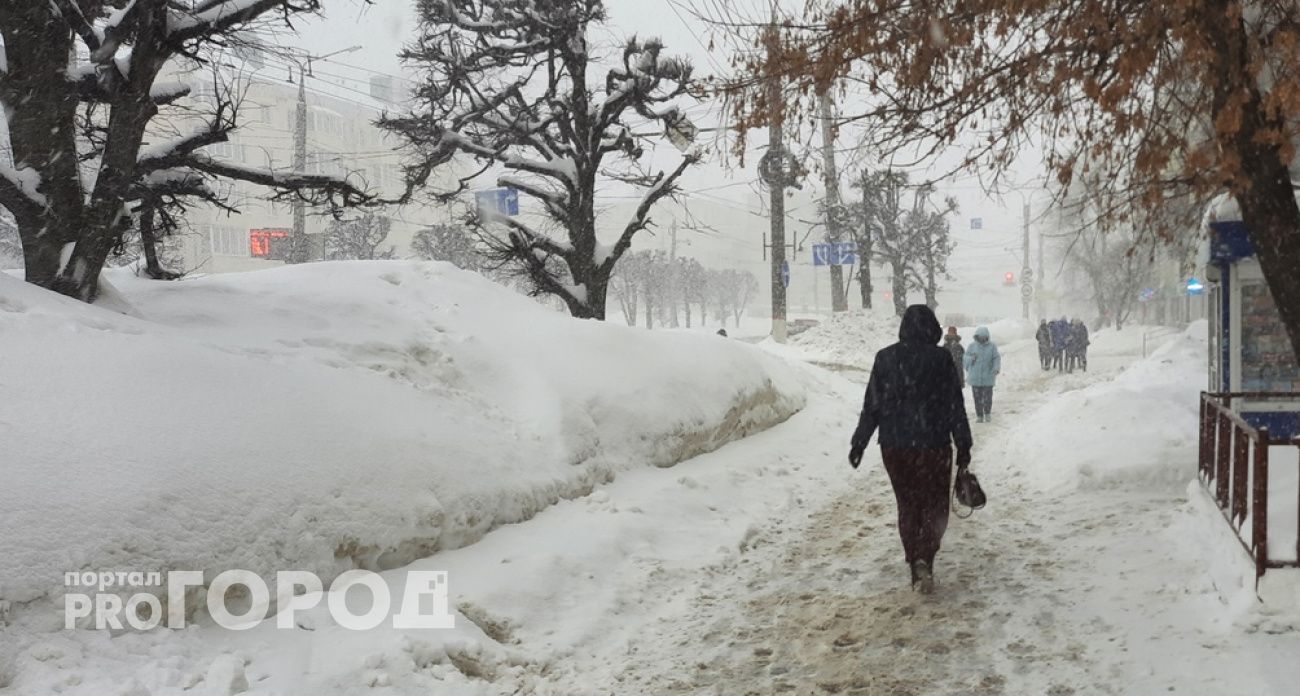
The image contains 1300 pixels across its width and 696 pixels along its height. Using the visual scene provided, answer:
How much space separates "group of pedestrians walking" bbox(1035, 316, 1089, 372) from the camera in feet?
81.6

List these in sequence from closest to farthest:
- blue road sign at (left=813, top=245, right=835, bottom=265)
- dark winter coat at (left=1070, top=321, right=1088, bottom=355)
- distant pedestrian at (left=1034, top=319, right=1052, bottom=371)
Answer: dark winter coat at (left=1070, top=321, right=1088, bottom=355) → distant pedestrian at (left=1034, top=319, right=1052, bottom=371) → blue road sign at (left=813, top=245, right=835, bottom=265)

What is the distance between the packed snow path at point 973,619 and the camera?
4113 millimetres

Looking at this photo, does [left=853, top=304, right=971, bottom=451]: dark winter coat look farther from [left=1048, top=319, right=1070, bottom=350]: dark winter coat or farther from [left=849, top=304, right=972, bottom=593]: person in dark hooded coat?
[left=1048, top=319, right=1070, bottom=350]: dark winter coat

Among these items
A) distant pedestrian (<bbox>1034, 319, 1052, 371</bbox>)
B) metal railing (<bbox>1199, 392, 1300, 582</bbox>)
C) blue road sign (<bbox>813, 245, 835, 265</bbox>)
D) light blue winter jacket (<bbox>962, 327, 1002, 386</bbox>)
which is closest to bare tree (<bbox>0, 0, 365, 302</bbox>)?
metal railing (<bbox>1199, 392, 1300, 582</bbox>)

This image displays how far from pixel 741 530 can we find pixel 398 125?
11.7 meters

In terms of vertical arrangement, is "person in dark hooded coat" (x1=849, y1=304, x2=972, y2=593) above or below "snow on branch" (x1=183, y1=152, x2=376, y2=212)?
below

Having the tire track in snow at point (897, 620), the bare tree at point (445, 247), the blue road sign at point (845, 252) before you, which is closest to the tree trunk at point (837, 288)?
the blue road sign at point (845, 252)

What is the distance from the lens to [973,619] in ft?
16.1

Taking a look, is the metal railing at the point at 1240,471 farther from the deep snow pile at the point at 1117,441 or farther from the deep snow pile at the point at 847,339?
the deep snow pile at the point at 847,339

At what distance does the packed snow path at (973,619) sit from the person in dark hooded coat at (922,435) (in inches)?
15.7

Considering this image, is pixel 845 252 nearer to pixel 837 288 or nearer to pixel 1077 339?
pixel 837 288

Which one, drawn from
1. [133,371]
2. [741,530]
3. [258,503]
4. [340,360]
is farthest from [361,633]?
[741,530]

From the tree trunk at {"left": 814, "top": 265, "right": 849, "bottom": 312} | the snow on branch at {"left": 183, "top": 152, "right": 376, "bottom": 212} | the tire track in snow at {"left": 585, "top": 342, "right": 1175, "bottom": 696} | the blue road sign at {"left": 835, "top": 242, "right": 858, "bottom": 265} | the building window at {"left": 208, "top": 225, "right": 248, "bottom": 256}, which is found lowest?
the tire track in snow at {"left": 585, "top": 342, "right": 1175, "bottom": 696}

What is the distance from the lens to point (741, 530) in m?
7.29
